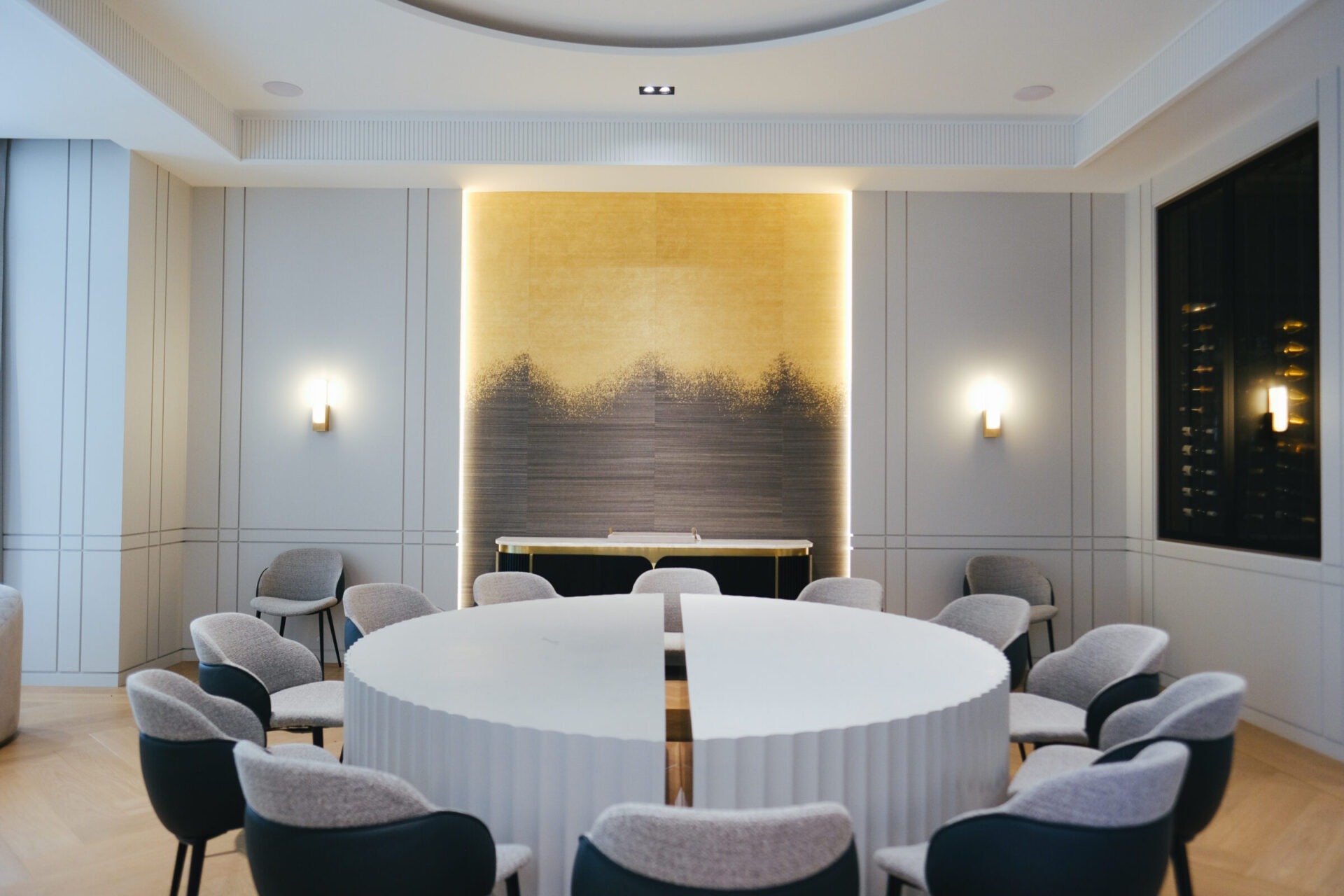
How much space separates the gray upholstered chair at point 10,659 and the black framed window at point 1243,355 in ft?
21.7

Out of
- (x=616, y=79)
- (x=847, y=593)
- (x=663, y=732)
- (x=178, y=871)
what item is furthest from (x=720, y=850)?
(x=616, y=79)

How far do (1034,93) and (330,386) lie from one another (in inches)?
200

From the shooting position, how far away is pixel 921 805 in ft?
7.38

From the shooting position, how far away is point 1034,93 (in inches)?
223

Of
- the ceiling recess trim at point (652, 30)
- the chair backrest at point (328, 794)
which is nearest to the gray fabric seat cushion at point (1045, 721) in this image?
the chair backrest at point (328, 794)

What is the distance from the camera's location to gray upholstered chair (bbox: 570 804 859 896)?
1649 mm

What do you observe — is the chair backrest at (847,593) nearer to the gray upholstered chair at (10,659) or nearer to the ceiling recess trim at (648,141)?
the ceiling recess trim at (648,141)

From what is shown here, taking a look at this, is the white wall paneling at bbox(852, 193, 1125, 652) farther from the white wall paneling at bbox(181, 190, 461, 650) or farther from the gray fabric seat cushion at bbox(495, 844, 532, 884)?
the gray fabric seat cushion at bbox(495, 844, 532, 884)

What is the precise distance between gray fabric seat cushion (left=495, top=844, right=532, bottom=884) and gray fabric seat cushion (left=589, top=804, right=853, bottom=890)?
425mm

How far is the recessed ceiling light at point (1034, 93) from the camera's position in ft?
18.4

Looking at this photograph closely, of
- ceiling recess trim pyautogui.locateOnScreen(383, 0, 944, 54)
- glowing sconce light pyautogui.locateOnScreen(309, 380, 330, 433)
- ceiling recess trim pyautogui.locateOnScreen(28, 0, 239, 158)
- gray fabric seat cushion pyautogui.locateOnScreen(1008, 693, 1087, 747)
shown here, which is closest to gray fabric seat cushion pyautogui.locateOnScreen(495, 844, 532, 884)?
gray fabric seat cushion pyautogui.locateOnScreen(1008, 693, 1087, 747)

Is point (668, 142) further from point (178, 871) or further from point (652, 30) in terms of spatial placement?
point (178, 871)

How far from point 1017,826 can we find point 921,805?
329 millimetres

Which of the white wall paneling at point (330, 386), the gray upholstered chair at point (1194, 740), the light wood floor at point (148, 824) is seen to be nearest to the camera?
the gray upholstered chair at point (1194, 740)
